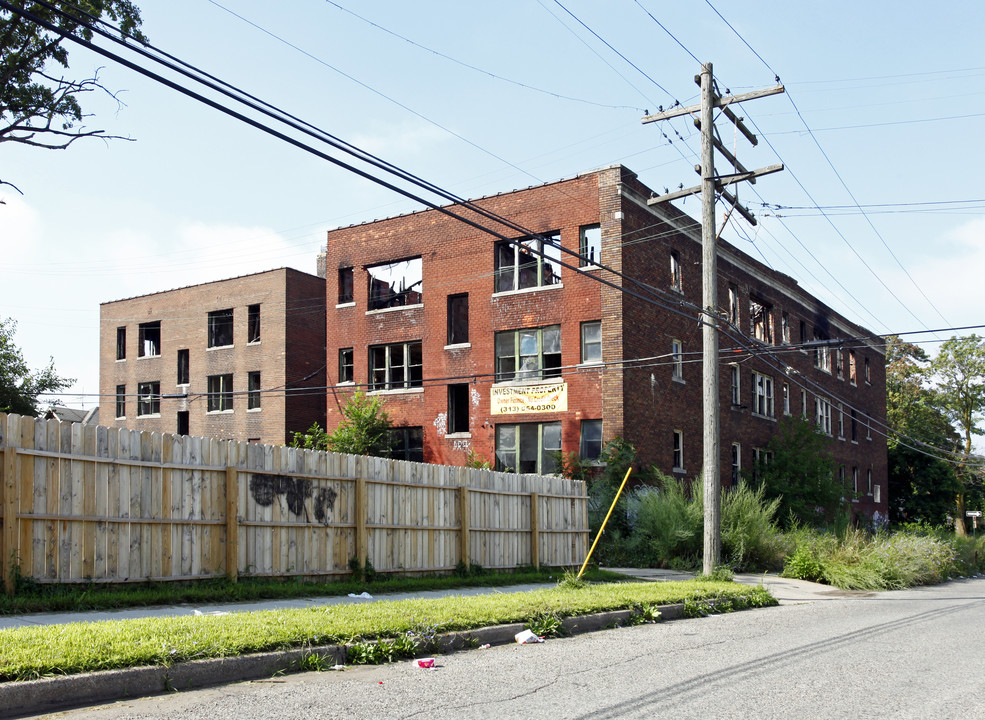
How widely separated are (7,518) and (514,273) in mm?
21675

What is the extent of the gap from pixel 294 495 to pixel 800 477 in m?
25.1

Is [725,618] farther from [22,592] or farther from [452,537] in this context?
[22,592]

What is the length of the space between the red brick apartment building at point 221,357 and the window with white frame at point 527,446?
957 centimetres

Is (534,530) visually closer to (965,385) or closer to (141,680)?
(141,680)

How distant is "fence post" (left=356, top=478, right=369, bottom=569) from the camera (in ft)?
46.1

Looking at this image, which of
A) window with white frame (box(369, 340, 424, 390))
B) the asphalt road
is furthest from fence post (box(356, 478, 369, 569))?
window with white frame (box(369, 340, 424, 390))

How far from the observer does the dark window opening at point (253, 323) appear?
38.6 metres

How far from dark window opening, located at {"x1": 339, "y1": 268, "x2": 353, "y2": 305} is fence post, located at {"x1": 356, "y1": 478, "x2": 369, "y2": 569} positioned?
20126 mm

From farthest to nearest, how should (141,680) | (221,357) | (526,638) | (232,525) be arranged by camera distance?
(221,357), (232,525), (526,638), (141,680)

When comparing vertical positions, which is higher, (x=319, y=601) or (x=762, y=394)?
(x=762, y=394)

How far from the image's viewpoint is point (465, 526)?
16.3m

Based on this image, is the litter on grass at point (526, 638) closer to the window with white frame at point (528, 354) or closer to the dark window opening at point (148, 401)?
the window with white frame at point (528, 354)

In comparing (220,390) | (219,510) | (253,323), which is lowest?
(219,510)

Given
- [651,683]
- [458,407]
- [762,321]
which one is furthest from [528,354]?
[651,683]
